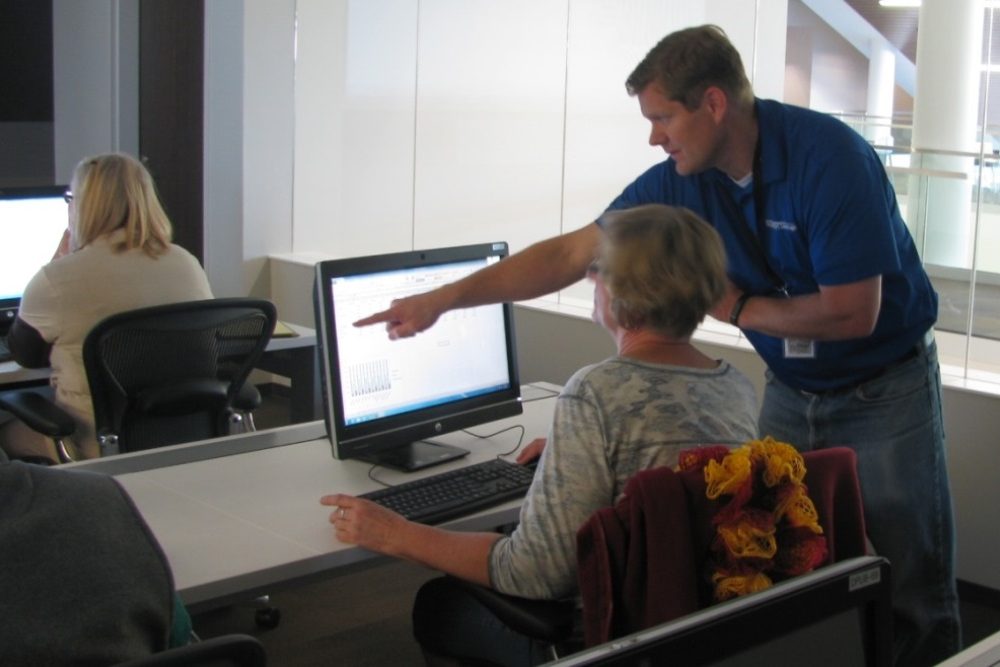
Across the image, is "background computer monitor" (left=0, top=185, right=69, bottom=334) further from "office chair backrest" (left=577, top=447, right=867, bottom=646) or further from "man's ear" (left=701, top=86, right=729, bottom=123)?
"office chair backrest" (left=577, top=447, right=867, bottom=646)

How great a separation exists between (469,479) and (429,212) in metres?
3.36

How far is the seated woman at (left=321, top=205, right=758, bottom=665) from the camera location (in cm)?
192

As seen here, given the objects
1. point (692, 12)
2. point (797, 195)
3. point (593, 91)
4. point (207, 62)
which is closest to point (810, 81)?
point (692, 12)

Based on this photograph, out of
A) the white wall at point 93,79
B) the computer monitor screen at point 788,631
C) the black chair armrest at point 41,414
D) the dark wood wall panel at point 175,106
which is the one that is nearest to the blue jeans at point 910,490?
the computer monitor screen at point 788,631

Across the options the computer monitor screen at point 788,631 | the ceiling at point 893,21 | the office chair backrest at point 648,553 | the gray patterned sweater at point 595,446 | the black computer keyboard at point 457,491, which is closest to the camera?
the computer monitor screen at point 788,631

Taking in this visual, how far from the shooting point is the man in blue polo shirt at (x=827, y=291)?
239 centimetres

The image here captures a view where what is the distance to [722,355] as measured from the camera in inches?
164

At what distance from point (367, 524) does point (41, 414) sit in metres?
1.64

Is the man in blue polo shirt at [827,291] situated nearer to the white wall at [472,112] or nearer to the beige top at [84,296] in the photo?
the beige top at [84,296]

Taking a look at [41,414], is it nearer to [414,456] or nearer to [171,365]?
[171,365]

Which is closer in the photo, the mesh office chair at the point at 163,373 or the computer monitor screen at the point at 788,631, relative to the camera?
the computer monitor screen at the point at 788,631

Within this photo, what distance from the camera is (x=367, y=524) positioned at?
215 cm

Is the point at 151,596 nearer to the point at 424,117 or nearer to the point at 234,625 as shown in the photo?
the point at 234,625

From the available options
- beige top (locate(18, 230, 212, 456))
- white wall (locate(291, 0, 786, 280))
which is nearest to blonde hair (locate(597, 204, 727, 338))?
beige top (locate(18, 230, 212, 456))
